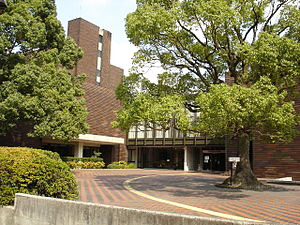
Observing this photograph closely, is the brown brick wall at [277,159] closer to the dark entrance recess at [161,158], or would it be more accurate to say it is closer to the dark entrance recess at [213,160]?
the dark entrance recess at [213,160]

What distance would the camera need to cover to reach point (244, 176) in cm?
1338

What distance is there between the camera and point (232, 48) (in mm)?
13719

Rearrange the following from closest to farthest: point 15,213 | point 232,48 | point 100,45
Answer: point 15,213 < point 232,48 < point 100,45

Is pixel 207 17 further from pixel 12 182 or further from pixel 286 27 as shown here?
pixel 12 182

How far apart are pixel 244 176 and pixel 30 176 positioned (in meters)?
9.86

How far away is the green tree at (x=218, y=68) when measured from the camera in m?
9.72

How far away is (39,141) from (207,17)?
17.2 metres

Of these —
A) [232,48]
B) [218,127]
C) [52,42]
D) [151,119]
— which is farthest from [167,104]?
[52,42]

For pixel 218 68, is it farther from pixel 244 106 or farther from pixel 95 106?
pixel 95 106

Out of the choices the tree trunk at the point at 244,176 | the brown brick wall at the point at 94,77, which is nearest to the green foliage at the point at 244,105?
the tree trunk at the point at 244,176

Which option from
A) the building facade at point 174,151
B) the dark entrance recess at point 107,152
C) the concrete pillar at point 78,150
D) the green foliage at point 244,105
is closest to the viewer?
the green foliage at point 244,105

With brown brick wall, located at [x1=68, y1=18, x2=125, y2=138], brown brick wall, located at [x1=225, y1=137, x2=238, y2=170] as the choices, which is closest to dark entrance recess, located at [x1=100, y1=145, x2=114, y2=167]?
brown brick wall, located at [x1=68, y1=18, x2=125, y2=138]

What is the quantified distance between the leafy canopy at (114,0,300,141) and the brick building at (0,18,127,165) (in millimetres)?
12733

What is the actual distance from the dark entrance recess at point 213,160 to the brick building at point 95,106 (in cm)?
942
